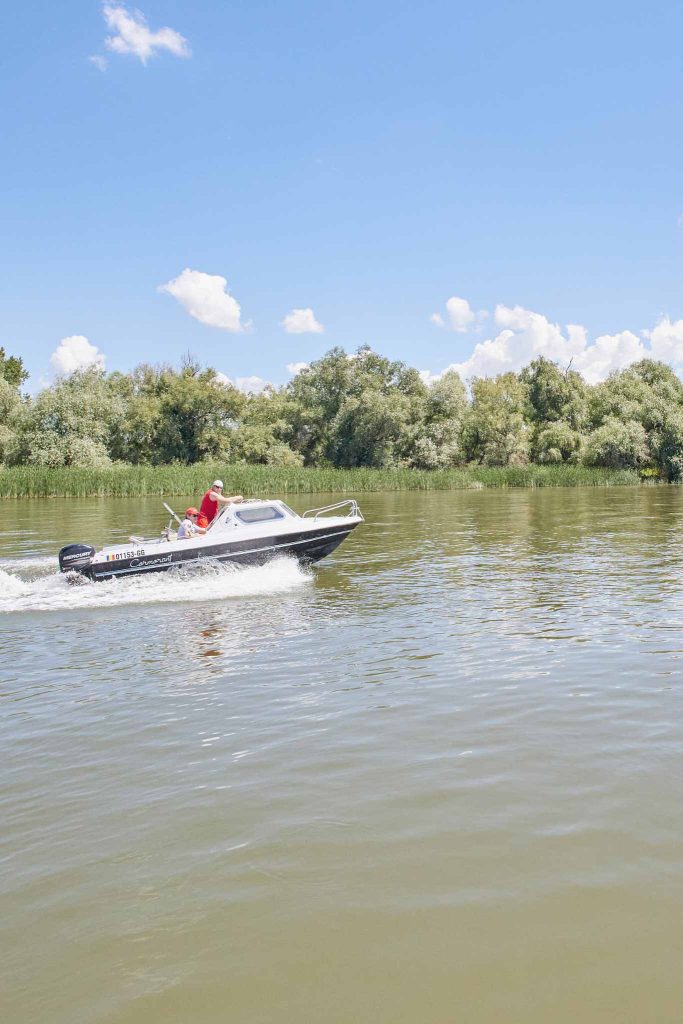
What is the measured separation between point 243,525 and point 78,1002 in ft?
44.3

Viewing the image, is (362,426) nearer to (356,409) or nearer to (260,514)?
(356,409)

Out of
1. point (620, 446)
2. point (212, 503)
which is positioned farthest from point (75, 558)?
point (620, 446)

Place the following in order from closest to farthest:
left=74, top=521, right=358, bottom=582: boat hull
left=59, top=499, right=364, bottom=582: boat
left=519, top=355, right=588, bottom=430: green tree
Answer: left=59, top=499, right=364, bottom=582: boat < left=74, top=521, right=358, bottom=582: boat hull < left=519, top=355, right=588, bottom=430: green tree

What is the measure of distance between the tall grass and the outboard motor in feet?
131

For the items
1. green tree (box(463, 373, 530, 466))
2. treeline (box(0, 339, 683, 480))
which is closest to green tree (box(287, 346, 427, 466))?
treeline (box(0, 339, 683, 480))

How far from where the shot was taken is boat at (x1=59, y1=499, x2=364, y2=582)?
15.6 meters

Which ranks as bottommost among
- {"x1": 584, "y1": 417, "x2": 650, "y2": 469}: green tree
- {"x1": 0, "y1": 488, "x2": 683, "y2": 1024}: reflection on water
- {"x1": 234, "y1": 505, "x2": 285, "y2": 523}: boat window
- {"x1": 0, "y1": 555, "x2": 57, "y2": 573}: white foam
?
{"x1": 0, "y1": 488, "x2": 683, "y2": 1024}: reflection on water

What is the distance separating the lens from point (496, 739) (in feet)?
22.9

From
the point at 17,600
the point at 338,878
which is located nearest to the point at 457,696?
→ the point at 338,878

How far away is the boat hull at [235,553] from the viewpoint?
15758mm

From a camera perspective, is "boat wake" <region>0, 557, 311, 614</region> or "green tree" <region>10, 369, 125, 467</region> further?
"green tree" <region>10, 369, 125, 467</region>

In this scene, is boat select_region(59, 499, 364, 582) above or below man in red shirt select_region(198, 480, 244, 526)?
below

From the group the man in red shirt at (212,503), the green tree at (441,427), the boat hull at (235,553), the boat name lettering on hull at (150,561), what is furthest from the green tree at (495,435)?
the boat name lettering on hull at (150,561)

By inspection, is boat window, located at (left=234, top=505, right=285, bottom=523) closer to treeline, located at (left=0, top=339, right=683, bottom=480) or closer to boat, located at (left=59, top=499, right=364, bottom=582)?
boat, located at (left=59, top=499, right=364, bottom=582)
